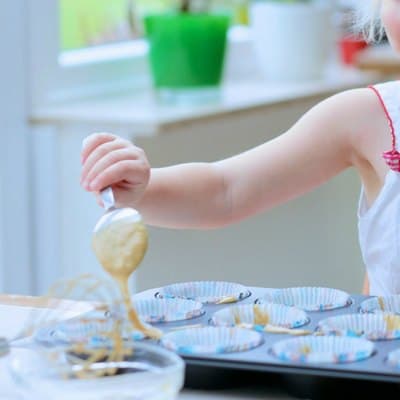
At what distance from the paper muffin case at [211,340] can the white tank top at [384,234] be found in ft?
1.35

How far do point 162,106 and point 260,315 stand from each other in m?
1.27

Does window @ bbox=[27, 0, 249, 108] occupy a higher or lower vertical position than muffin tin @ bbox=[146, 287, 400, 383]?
higher

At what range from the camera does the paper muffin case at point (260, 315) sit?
813mm

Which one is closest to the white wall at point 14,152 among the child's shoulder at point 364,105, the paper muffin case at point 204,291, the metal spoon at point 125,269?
the child's shoulder at point 364,105

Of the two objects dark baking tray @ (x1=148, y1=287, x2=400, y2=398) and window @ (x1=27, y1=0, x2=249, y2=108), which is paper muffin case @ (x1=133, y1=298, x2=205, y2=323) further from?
window @ (x1=27, y1=0, x2=249, y2=108)

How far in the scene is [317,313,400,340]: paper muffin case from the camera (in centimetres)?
79

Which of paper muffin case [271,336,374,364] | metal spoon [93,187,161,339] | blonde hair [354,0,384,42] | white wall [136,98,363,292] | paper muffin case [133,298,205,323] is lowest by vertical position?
white wall [136,98,363,292]

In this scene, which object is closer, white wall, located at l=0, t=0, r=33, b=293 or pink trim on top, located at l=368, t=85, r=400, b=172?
pink trim on top, located at l=368, t=85, r=400, b=172

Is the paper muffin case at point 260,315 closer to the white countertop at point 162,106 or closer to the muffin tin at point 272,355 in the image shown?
the muffin tin at point 272,355

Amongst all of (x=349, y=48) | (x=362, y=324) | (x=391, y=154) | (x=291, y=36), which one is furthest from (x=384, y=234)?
(x=349, y=48)

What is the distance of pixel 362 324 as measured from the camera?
81 cm

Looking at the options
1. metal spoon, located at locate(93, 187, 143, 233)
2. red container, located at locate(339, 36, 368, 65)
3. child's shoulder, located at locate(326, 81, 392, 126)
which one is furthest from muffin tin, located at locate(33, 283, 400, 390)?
red container, located at locate(339, 36, 368, 65)

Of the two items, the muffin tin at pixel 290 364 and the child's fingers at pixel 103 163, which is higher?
the child's fingers at pixel 103 163

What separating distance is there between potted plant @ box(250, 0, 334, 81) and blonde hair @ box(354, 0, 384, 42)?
1.04 meters
